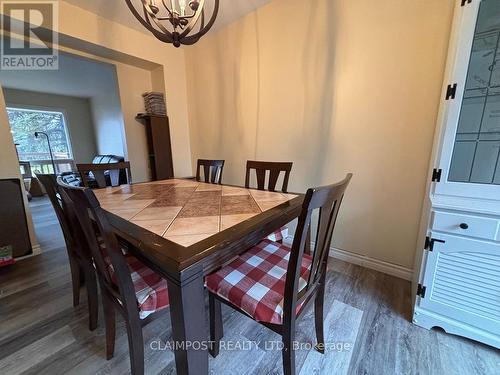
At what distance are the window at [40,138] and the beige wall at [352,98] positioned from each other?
5.68m

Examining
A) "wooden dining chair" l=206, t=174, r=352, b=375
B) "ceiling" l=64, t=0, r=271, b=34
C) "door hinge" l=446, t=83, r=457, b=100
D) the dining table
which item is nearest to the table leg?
the dining table

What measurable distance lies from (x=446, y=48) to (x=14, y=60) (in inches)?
168

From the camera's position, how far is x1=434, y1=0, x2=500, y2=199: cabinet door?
1015 mm

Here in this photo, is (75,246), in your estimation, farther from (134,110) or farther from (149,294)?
(134,110)

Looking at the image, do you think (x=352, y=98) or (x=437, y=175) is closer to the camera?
(x=437, y=175)

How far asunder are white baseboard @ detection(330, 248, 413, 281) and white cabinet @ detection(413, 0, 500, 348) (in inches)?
21.1

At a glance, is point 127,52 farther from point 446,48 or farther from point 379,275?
point 379,275

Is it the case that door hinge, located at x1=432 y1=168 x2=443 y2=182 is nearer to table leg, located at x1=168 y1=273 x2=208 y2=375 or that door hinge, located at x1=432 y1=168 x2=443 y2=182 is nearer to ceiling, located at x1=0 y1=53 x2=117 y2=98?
table leg, located at x1=168 y1=273 x2=208 y2=375

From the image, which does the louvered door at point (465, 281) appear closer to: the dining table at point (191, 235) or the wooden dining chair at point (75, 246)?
the dining table at point (191, 235)

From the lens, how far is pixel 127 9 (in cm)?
209

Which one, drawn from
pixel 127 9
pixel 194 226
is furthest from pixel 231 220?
pixel 127 9

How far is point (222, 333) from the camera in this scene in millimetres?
1202

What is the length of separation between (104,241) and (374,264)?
2.02m

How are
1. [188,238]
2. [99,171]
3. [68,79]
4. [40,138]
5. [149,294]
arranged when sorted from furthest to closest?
1. [40,138]
2. [68,79]
3. [99,171]
4. [149,294]
5. [188,238]
